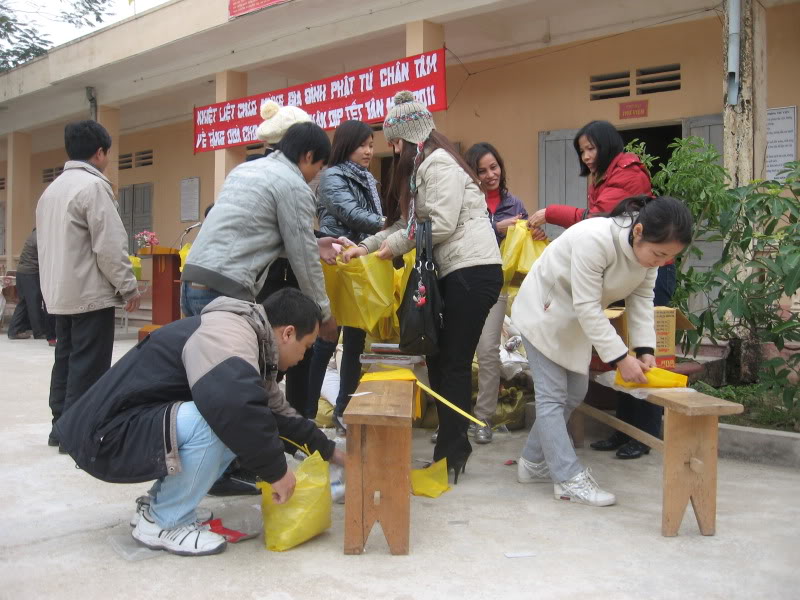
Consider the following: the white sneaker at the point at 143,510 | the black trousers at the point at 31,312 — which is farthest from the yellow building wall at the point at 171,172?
the white sneaker at the point at 143,510

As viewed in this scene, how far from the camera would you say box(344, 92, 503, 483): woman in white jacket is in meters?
3.35

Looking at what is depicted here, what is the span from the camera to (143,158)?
46.1 ft

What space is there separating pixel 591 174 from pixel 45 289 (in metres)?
2.84

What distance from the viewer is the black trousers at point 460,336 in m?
3.37

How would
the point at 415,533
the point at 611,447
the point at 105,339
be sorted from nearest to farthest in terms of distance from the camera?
the point at 415,533 → the point at 105,339 → the point at 611,447

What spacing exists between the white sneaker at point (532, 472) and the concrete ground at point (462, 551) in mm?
72

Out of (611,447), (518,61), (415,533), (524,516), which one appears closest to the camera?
(415,533)

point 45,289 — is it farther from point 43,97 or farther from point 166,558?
point 43,97

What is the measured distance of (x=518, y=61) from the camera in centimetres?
859

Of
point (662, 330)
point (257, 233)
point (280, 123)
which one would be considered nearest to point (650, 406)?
point (662, 330)

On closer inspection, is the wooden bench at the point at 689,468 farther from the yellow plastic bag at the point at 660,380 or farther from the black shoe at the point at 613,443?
the black shoe at the point at 613,443

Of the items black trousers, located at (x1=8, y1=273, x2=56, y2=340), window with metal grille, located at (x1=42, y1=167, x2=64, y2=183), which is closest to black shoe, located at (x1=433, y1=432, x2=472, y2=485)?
black trousers, located at (x1=8, y1=273, x2=56, y2=340)

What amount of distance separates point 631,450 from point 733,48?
9.82 feet

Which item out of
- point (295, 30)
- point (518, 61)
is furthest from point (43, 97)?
point (518, 61)
